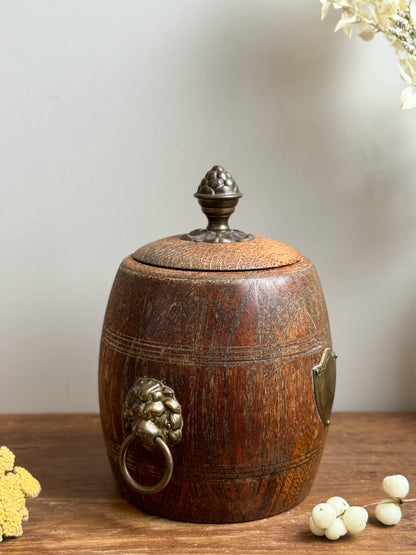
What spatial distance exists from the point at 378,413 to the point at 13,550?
74 centimetres

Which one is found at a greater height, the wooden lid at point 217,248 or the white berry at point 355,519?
the wooden lid at point 217,248

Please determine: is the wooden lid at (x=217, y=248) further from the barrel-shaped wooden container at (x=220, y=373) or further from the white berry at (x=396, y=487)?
the white berry at (x=396, y=487)

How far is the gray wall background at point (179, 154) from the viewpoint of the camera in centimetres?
125

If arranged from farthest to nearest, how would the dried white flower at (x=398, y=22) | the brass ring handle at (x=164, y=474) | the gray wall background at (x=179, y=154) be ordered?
the gray wall background at (x=179, y=154) < the dried white flower at (x=398, y=22) < the brass ring handle at (x=164, y=474)

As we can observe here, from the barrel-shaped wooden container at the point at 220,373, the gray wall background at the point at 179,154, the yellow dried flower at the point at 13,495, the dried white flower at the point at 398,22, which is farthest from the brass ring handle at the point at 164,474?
the dried white flower at the point at 398,22

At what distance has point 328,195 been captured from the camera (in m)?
1.30

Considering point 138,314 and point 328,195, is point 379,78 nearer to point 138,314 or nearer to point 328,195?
point 328,195

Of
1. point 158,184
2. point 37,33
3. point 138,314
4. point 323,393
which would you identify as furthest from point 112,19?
point 323,393

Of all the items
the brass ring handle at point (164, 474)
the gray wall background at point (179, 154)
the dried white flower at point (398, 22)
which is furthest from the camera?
the gray wall background at point (179, 154)

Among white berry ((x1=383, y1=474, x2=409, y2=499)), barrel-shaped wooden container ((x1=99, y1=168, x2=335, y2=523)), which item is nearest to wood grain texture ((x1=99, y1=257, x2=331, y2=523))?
barrel-shaped wooden container ((x1=99, y1=168, x2=335, y2=523))

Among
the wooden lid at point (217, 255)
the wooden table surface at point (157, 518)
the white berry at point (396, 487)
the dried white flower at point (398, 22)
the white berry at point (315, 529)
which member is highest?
the dried white flower at point (398, 22)

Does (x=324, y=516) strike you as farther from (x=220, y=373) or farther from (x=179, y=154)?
(x=179, y=154)

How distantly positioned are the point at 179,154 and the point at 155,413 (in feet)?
1.87

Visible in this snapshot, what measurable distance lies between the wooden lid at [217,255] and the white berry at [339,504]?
12.3 inches
